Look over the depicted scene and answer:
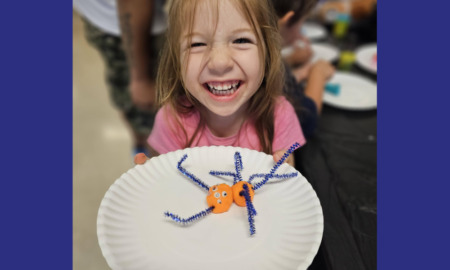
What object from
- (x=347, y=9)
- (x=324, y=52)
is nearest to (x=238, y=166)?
(x=324, y=52)

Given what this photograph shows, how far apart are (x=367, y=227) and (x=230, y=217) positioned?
1.13 feet

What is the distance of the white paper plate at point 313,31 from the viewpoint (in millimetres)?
1604

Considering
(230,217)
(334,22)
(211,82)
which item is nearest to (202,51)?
(211,82)

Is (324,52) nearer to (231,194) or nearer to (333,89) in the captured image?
(333,89)

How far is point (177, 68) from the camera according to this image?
0.72 meters

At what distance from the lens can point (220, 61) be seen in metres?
0.62

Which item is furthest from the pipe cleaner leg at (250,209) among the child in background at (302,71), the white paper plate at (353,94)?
the white paper plate at (353,94)

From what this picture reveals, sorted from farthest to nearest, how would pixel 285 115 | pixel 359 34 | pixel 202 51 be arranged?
1. pixel 359 34
2. pixel 285 115
3. pixel 202 51

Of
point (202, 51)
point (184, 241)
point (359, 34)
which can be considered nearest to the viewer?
point (184, 241)

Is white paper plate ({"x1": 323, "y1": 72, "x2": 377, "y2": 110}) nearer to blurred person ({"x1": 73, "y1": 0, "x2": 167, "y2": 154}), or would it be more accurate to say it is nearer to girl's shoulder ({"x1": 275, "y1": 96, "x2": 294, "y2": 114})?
girl's shoulder ({"x1": 275, "y1": 96, "x2": 294, "y2": 114})

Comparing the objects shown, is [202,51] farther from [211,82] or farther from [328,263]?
[328,263]

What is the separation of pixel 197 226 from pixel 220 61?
285mm

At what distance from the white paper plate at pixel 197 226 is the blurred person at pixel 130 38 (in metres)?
0.66

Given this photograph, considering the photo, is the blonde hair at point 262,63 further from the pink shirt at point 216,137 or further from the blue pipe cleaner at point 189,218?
the blue pipe cleaner at point 189,218
